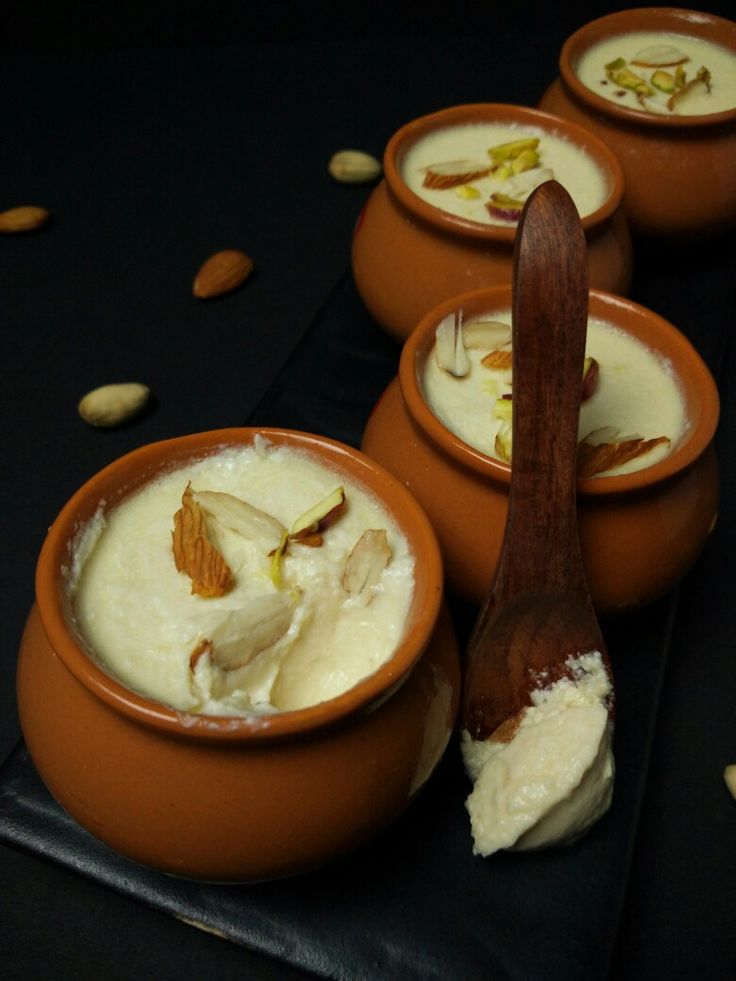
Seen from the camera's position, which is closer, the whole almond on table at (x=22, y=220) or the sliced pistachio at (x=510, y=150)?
the sliced pistachio at (x=510, y=150)

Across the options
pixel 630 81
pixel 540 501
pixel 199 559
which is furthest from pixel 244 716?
pixel 630 81

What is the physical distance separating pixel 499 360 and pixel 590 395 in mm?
75

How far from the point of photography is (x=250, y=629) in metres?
0.73

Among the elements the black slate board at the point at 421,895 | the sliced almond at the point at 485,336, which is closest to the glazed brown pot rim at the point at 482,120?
the sliced almond at the point at 485,336

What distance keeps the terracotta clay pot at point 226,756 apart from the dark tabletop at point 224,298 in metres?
0.11

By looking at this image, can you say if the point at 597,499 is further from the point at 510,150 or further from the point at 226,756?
the point at 510,150

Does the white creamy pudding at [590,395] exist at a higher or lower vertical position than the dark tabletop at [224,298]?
higher

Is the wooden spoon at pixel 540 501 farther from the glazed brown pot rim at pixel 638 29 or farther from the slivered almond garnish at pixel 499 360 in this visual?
the glazed brown pot rim at pixel 638 29

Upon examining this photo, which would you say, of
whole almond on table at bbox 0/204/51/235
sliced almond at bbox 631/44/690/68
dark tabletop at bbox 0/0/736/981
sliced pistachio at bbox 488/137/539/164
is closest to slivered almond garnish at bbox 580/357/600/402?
dark tabletop at bbox 0/0/736/981

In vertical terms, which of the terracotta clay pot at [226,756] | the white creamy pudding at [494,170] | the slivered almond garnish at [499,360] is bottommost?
the terracotta clay pot at [226,756]

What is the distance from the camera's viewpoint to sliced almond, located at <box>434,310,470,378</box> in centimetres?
95

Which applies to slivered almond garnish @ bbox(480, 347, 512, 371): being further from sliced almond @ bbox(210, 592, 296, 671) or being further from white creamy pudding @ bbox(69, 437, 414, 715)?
sliced almond @ bbox(210, 592, 296, 671)

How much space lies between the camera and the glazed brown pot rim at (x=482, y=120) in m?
1.05

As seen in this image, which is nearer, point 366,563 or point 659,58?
point 366,563
